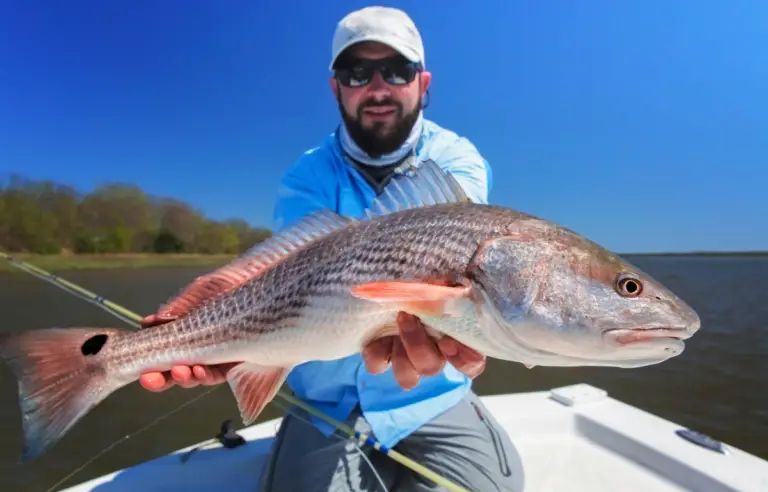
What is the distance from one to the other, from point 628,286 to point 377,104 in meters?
2.68

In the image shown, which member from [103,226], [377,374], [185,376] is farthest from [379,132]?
[103,226]

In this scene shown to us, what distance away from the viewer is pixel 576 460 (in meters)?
4.37

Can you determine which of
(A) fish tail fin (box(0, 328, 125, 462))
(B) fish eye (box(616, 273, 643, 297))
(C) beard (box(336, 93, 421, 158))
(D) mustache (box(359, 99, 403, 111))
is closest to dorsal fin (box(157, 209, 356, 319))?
(A) fish tail fin (box(0, 328, 125, 462))

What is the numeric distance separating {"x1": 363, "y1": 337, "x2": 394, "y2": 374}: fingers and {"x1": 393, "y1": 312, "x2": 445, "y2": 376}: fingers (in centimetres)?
12

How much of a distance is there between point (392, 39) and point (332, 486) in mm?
3184

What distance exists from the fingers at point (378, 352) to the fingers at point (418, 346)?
0.12m

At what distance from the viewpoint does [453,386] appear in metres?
3.70

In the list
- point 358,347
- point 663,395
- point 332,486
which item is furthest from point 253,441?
point 663,395

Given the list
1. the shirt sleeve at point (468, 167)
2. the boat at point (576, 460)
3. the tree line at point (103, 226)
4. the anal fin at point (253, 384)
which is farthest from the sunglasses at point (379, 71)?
the tree line at point (103, 226)

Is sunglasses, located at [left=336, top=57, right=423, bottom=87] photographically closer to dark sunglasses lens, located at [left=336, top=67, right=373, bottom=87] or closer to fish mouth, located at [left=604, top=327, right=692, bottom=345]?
dark sunglasses lens, located at [left=336, top=67, right=373, bottom=87]

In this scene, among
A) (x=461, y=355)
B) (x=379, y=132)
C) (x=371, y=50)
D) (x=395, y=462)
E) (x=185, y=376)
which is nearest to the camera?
(x=461, y=355)

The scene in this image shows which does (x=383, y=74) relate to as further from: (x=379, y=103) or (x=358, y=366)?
(x=358, y=366)

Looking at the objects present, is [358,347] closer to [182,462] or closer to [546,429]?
Answer: [182,462]

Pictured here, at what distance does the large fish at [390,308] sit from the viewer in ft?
5.98
